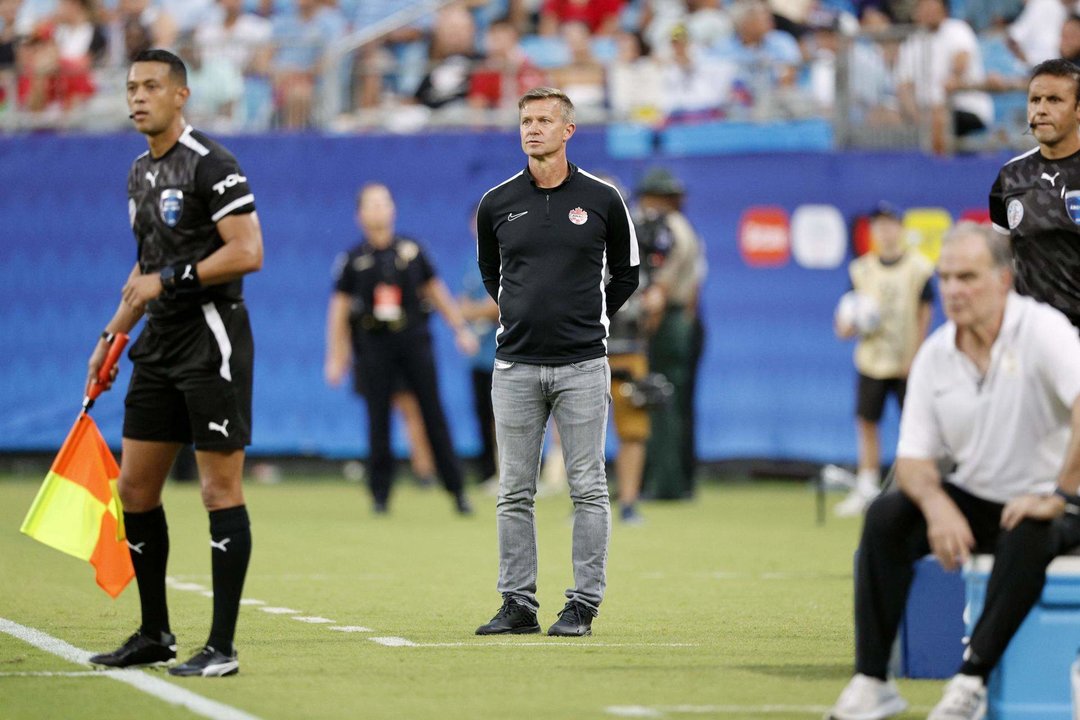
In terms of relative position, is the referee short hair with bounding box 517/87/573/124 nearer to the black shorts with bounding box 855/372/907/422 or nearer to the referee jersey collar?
the referee jersey collar

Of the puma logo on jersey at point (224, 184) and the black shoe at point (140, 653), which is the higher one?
the puma logo on jersey at point (224, 184)

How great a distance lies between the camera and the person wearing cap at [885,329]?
49.6ft

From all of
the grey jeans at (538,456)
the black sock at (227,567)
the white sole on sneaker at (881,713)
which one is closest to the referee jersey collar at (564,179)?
the grey jeans at (538,456)

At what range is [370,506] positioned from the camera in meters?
15.9

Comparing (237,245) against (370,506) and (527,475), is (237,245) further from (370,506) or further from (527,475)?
(370,506)

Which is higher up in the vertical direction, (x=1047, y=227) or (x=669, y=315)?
(x=1047, y=227)

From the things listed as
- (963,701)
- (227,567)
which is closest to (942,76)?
(227,567)

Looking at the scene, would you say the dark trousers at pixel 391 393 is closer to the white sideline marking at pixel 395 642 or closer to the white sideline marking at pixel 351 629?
the white sideline marking at pixel 351 629

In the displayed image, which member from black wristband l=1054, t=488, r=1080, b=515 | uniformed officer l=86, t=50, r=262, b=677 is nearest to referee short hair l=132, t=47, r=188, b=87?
uniformed officer l=86, t=50, r=262, b=677

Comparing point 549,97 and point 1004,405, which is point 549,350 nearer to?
point 549,97

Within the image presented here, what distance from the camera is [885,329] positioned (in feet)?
49.8

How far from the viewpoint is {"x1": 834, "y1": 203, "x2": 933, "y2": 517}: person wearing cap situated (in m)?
15.1

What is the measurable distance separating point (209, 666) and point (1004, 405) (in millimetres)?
2977

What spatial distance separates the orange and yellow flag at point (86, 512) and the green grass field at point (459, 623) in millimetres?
421
